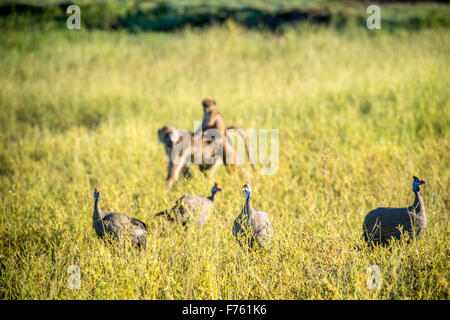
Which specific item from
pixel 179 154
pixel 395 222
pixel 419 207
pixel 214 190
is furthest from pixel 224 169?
pixel 419 207

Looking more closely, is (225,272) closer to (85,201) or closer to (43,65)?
(85,201)

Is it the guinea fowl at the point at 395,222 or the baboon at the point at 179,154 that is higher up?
the baboon at the point at 179,154

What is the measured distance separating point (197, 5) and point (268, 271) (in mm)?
16664

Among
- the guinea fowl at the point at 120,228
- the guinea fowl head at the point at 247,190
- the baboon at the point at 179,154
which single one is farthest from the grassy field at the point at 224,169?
the guinea fowl head at the point at 247,190

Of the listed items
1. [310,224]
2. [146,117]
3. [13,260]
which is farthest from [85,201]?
[146,117]

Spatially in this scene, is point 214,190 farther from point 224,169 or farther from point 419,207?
point 419,207

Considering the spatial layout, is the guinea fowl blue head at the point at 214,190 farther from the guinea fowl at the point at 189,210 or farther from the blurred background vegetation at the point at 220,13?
the blurred background vegetation at the point at 220,13

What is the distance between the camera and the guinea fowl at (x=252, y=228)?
3.49 metres

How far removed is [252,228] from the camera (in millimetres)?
3500

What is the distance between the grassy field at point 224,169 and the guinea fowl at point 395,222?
0.46ft

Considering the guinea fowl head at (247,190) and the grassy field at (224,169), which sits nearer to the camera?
the grassy field at (224,169)

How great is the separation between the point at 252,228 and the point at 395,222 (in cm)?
124
